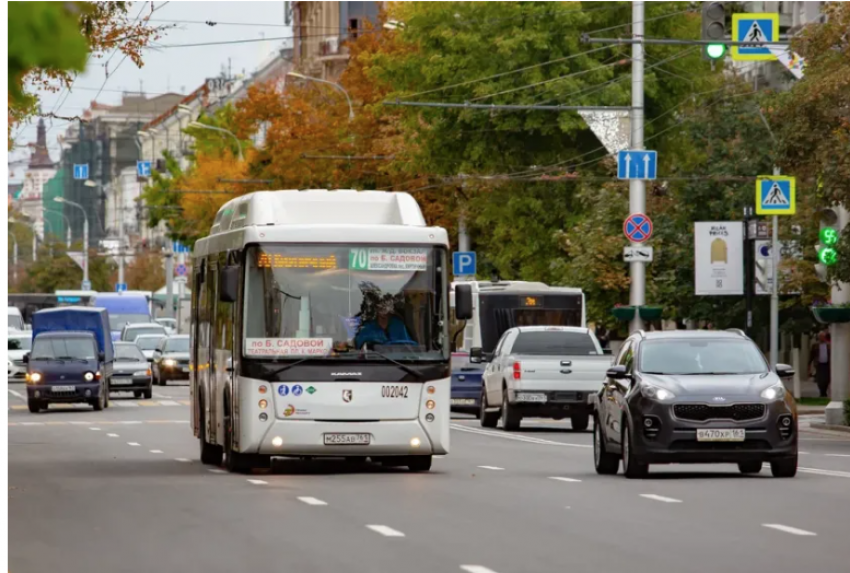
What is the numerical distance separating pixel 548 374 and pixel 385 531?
21697 millimetres

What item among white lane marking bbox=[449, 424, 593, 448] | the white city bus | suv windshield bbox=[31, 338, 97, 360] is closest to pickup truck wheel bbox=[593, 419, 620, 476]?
the white city bus

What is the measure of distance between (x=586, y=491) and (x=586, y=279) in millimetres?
36437

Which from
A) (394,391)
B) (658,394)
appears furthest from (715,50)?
(658,394)

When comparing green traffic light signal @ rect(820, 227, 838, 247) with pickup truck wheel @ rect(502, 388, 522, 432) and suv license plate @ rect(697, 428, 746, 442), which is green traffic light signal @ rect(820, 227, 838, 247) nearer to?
pickup truck wheel @ rect(502, 388, 522, 432)

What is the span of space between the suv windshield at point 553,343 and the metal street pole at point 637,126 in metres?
5.21

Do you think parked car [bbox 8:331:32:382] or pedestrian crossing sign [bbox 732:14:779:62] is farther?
parked car [bbox 8:331:32:382]

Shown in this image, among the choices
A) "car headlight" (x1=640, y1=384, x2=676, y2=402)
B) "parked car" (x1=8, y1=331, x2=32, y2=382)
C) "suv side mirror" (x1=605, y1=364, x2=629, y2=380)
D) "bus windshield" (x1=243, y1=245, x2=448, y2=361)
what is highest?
"bus windshield" (x1=243, y1=245, x2=448, y2=361)

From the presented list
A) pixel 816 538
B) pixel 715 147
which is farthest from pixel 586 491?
pixel 715 147

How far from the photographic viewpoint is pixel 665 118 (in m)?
57.5

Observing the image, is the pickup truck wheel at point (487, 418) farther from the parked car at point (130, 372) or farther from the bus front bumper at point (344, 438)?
the parked car at point (130, 372)

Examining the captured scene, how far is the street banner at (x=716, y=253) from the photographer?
40.2 m

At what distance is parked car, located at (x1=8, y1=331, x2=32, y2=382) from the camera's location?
72.4 metres

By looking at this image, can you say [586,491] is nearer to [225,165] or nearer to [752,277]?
[752,277]

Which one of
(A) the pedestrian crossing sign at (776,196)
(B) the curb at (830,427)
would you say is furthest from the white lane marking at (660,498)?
(A) the pedestrian crossing sign at (776,196)
